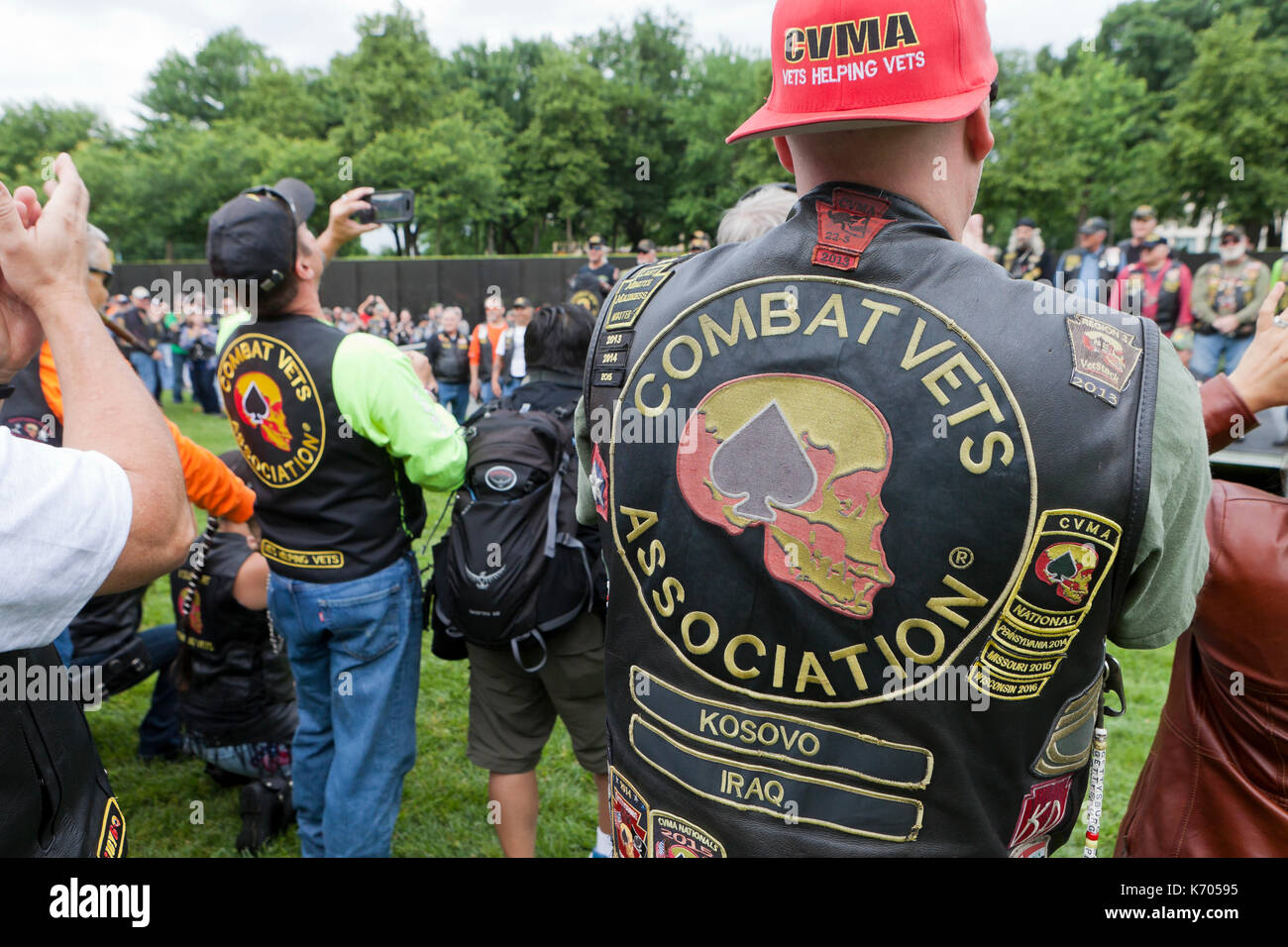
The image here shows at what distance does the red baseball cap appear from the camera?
1250 mm

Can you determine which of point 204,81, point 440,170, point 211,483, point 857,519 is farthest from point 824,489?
point 204,81

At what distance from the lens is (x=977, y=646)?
125cm

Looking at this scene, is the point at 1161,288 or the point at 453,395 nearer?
the point at 1161,288

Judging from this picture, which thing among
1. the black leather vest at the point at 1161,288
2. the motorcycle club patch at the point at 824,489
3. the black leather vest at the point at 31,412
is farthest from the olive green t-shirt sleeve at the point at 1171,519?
the black leather vest at the point at 1161,288

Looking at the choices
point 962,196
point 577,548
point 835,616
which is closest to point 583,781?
point 577,548

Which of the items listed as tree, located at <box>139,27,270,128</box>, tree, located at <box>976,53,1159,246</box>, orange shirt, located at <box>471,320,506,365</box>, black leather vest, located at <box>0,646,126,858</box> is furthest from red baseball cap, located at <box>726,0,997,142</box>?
tree, located at <box>139,27,270,128</box>

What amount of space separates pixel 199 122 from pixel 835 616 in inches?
2504

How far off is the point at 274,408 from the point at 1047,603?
2.42m

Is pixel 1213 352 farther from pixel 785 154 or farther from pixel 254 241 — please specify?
pixel 254 241

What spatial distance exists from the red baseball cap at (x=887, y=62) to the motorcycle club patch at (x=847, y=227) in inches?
4.5

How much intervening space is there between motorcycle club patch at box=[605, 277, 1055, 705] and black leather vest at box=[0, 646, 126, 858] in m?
1.02

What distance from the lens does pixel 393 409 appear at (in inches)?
107
